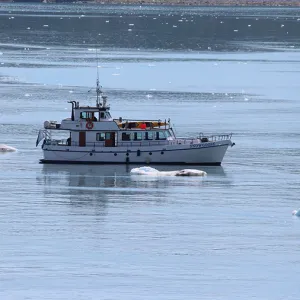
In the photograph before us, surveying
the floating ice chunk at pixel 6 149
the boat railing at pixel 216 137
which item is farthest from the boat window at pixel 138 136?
the floating ice chunk at pixel 6 149

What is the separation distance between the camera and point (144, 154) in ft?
172

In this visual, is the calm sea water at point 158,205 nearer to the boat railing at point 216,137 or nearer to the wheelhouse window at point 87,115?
the boat railing at point 216,137

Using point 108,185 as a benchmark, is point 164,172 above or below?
above

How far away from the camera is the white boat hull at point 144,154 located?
5222cm

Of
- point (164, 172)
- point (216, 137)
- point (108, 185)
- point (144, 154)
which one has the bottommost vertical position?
point (108, 185)

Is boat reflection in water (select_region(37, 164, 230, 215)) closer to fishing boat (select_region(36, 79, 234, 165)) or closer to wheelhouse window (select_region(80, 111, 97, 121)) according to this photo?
fishing boat (select_region(36, 79, 234, 165))

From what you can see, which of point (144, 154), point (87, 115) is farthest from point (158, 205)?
point (87, 115)

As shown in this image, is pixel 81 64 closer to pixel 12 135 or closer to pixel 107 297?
pixel 12 135

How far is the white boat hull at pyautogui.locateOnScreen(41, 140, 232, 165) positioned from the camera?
5222 cm

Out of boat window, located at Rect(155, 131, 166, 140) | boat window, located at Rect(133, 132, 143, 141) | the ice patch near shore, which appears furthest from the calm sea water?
boat window, located at Rect(155, 131, 166, 140)

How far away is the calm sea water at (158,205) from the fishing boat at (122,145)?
2.49 ft

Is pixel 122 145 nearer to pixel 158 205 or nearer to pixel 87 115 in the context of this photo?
pixel 87 115

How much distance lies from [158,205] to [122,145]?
1026 centimetres

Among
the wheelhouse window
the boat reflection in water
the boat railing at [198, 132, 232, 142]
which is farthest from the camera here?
the boat railing at [198, 132, 232, 142]
